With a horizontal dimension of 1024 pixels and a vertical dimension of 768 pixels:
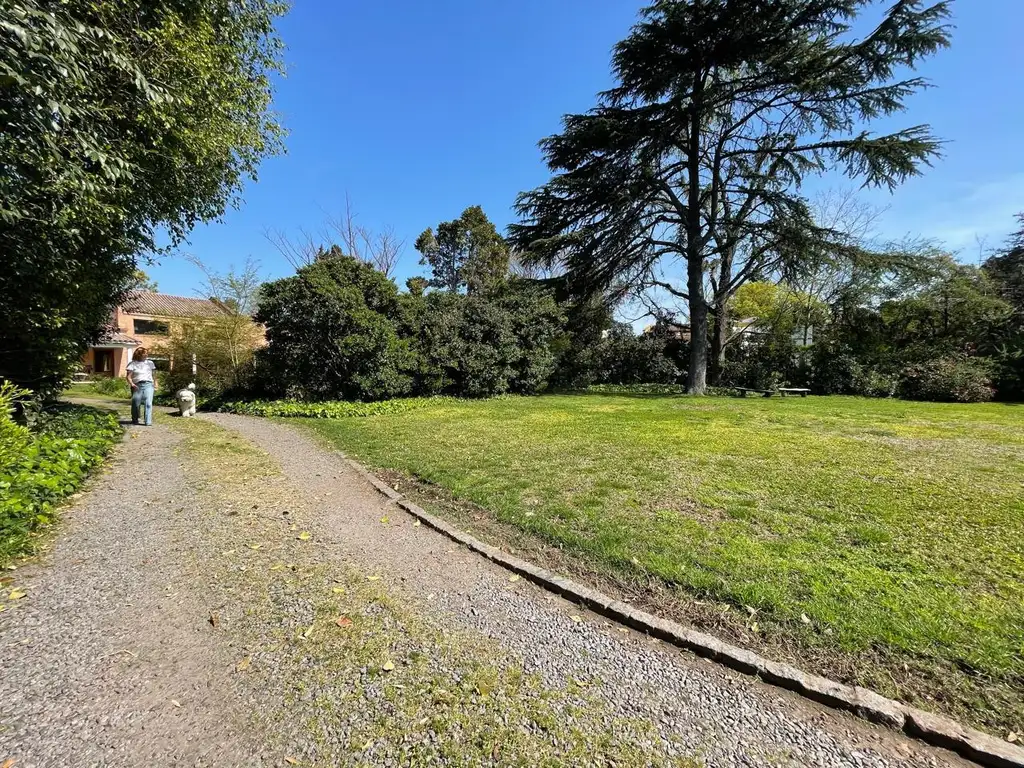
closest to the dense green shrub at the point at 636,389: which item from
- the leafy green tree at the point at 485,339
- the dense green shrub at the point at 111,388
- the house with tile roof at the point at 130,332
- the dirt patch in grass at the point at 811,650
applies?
the leafy green tree at the point at 485,339

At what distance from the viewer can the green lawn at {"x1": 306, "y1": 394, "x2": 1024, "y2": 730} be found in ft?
7.30

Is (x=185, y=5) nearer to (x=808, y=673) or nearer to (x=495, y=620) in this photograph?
(x=495, y=620)

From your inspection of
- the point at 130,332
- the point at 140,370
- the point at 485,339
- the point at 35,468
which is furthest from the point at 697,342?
the point at 130,332

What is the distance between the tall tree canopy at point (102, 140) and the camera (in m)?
3.24

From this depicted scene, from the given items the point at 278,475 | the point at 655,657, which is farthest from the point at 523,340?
the point at 655,657

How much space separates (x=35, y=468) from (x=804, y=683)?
6353mm

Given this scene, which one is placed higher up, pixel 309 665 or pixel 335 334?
pixel 335 334

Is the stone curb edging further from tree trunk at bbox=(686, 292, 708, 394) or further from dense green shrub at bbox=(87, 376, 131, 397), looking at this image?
dense green shrub at bbox=(87, 376, 131, 397)

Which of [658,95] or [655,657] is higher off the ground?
[658,95]

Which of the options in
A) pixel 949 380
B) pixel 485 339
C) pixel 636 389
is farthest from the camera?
pixel 636 389

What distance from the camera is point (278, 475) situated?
5551mm

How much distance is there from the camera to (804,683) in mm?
2021

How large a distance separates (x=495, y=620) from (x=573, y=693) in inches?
26.7

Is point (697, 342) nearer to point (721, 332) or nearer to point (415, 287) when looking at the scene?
point (721, 332)
